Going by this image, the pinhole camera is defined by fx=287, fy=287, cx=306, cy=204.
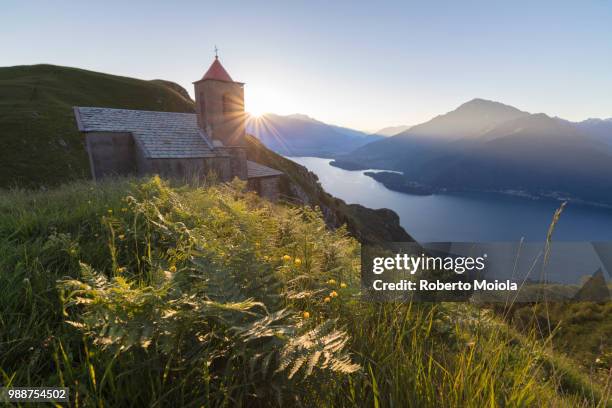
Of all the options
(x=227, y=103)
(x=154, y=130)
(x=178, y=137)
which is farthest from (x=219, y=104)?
(x=154, y=130)

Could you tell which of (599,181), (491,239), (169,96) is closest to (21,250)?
(169,96)

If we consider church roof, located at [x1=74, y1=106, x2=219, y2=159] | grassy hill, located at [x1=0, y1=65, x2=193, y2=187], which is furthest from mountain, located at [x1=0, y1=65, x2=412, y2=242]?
church roof, located at [x1=74, y1=106, x2=219, y2=159]

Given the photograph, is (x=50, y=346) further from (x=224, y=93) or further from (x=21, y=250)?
(x=224, y=93)

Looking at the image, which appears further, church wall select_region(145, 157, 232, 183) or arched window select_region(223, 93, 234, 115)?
arched window select_region(223, 93, 234, 115)

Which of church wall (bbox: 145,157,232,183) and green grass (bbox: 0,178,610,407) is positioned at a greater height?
church wall (bbox: 145,157,232,183)

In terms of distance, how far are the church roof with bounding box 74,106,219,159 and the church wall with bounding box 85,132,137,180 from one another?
1.83ft

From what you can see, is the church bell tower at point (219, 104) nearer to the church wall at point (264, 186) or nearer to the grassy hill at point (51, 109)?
the church wall at point (264, 186)

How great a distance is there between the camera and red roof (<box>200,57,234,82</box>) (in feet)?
78.9

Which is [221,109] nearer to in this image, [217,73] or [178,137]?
[217,73]

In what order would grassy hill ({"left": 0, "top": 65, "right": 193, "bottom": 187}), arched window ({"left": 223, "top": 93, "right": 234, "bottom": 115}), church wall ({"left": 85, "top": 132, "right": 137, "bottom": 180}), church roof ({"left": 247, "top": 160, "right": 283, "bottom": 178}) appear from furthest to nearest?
grassy hill ({"left": 0, "top": 65, "right": 193, "bottom": 187})
church roof ({"left": 247, "top": 160, "right": 283, "bottom": 178})
arched window ({"left": 223, "top": 93, "right": 234, "bottom": 115})
church wall ({"left": 85, "top": 132, "right": 137, "bottom": 180})

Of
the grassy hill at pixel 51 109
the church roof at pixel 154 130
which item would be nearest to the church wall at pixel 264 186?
the church roof at pixel 154 130

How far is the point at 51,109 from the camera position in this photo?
50.7m

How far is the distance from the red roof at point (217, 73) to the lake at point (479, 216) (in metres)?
89.6

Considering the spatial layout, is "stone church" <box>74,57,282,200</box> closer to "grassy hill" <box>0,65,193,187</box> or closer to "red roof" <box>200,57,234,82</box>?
"red roof" <box>200,57,234,82</box>
